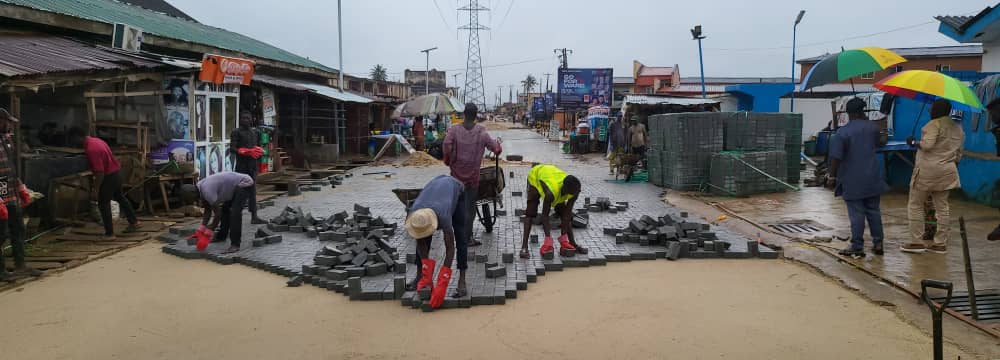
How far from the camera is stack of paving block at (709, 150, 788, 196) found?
11758 millimetres

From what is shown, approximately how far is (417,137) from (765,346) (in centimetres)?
2188

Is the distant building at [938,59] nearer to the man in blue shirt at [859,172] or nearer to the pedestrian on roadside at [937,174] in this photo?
the pedestrian on roadside at [937,174]

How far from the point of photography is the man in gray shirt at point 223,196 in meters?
6.94

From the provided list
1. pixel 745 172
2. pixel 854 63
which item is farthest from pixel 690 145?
pixel 854 63

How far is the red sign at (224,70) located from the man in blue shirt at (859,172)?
33.1ft

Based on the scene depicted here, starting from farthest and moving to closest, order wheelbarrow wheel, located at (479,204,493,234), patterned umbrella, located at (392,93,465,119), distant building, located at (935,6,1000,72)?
patterned umbrella, located at (392,93,465,119)
distant building, located at (935,6,1000,72)
wheelbarrow wheel, located at (479,204,493,234)

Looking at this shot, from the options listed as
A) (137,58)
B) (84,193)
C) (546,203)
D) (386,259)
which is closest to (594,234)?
(546,203)

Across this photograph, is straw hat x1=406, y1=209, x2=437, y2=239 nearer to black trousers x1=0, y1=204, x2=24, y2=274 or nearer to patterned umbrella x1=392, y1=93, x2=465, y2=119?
black trousers x1=0, y1=204, x2=24, y2=274

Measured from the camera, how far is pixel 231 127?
13680mm

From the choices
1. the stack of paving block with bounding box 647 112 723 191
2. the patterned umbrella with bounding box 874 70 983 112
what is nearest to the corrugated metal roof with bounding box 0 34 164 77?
the stack of paving block with bounding box 647 112 723 191

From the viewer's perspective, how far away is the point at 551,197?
6.54 m

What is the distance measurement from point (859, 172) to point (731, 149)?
5.98 m

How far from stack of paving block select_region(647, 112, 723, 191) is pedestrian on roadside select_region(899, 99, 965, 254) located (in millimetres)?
5554

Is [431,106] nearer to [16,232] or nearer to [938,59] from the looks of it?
[16,232]
